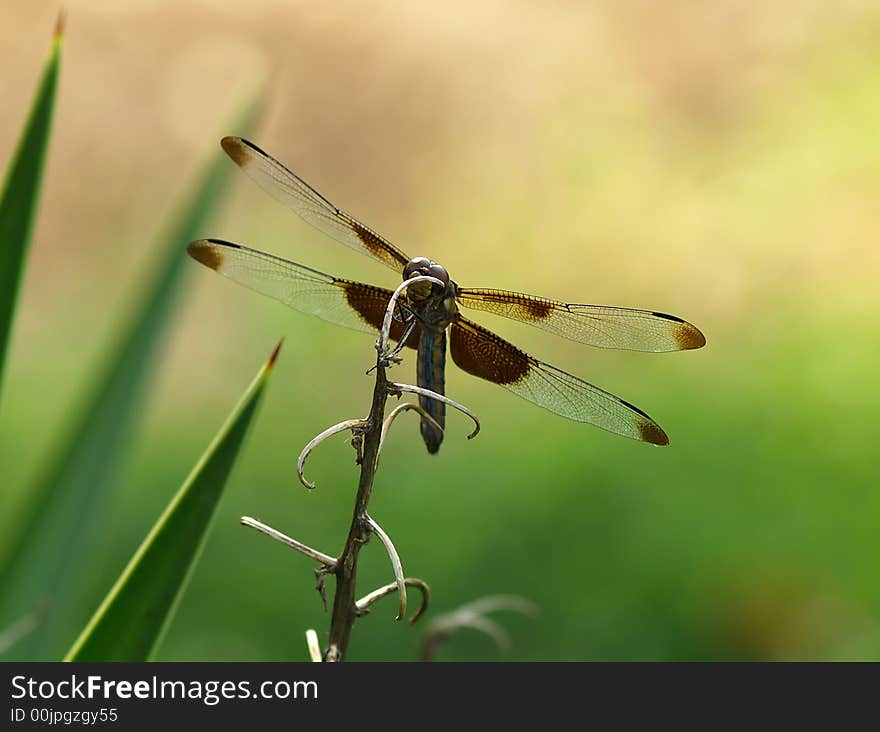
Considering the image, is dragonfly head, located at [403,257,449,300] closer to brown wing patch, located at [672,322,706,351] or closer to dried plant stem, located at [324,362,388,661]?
dried plant stem, located at [324,362,388,661]

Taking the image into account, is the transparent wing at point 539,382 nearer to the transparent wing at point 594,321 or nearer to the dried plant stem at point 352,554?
the transparent wing at point 594,321

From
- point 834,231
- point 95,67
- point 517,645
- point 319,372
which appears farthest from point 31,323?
point 834,231

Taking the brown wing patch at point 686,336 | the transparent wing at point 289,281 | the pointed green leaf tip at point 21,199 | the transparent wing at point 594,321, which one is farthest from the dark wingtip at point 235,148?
the brown wing patch at point 686,336

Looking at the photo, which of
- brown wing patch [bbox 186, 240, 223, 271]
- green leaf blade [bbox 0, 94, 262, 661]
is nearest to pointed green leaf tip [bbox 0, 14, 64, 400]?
brown wing patch [bbox 186, 240, 223, 271]

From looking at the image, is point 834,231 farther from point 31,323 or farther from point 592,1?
→ point 31,323

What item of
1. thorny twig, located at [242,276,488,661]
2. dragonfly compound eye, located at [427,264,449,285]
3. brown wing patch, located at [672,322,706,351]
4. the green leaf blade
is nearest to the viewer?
thorny twig, located at [242,276,488,661]
